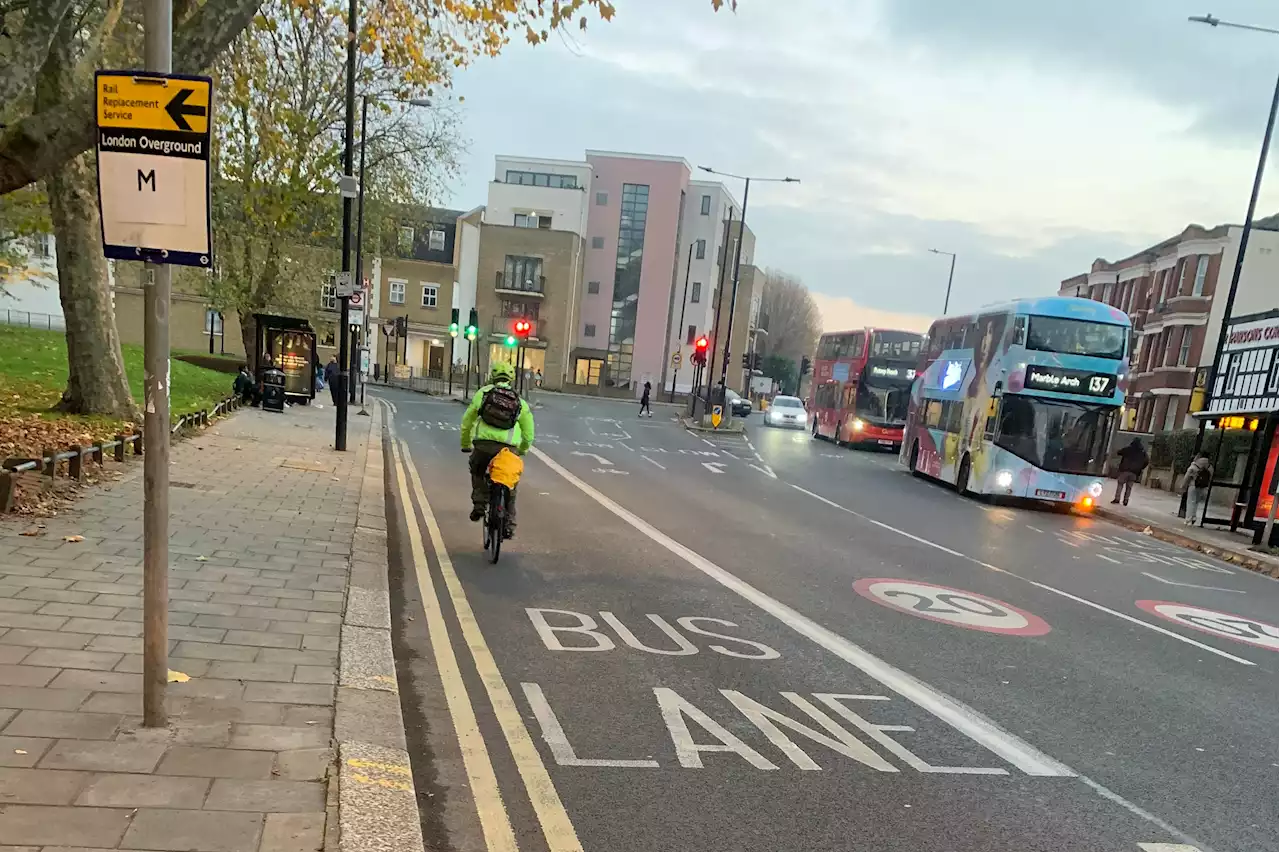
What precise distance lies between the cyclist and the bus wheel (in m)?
13.7

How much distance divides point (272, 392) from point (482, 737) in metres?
20.1

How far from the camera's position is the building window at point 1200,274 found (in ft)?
126

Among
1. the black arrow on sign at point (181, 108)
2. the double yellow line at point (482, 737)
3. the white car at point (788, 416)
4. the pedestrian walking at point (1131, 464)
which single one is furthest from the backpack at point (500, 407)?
the white car at point (788, 416)

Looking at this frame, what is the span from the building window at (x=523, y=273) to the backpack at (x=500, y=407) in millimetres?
53396

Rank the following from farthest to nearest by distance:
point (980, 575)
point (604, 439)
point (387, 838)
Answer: point (604, 439)
point (980, 575)
point (387, 838)

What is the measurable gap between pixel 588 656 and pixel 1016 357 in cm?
1471

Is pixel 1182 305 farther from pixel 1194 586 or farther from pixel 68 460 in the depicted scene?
pixel 68 460

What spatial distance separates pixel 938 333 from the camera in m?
22.9

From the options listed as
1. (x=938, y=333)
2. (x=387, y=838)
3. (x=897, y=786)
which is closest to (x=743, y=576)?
(x=897, y=786)

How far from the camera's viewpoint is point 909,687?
207 inches

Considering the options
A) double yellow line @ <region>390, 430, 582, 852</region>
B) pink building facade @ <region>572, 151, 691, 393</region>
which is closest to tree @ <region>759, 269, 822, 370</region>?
pink building facade @ <region>572, 151, 691, 393</region>

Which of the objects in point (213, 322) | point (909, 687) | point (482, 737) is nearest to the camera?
point (482, 737)

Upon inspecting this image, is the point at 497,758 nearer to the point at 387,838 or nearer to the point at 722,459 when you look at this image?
the point at 387,838

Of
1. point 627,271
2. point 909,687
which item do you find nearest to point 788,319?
point 627,271
